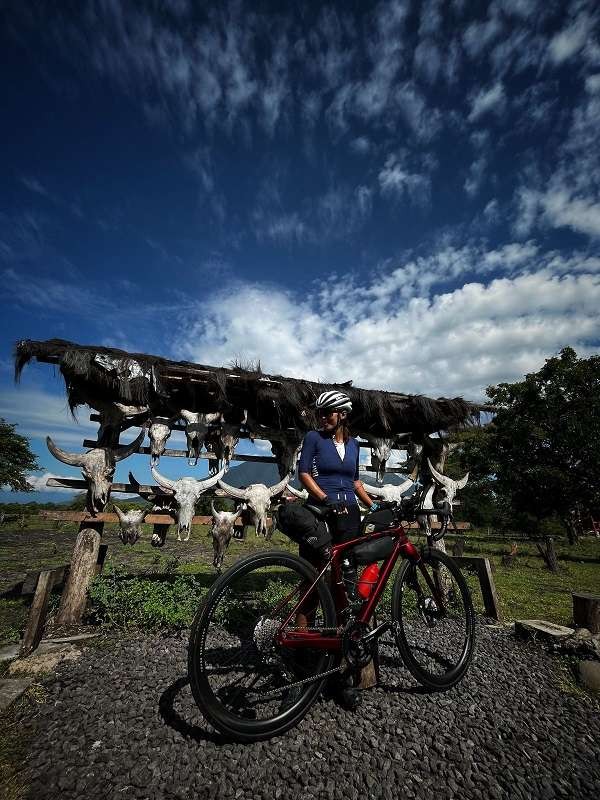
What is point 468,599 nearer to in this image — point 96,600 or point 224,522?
point 224,522

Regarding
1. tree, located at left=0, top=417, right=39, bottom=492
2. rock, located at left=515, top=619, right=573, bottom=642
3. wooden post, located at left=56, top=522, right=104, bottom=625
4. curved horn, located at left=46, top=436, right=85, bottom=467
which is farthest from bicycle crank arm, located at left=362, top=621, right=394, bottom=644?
tree, located at left=0, top=417, right=39, bottom=492

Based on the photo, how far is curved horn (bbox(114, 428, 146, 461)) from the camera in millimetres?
6465

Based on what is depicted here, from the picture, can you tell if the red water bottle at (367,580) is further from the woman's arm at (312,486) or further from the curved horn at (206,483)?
the curved horn at (206,483)

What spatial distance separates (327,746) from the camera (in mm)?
2699

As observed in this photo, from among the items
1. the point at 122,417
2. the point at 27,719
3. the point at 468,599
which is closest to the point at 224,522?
the point at 122,417

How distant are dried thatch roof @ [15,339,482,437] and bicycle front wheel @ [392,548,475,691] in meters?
3.81

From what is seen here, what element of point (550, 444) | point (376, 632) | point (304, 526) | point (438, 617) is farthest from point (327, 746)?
point (550, 444)

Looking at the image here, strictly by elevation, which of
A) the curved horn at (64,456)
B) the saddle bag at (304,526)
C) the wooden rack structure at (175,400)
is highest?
the wooden rack structure at (175,400)

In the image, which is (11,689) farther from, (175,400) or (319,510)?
(175,400)

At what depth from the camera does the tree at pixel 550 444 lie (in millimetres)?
21656

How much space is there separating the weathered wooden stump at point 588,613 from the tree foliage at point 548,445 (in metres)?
16.5

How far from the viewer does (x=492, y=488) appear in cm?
2517

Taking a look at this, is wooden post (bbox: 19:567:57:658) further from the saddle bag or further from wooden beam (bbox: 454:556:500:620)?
wooden beam (bbox: 454:556:500:620)

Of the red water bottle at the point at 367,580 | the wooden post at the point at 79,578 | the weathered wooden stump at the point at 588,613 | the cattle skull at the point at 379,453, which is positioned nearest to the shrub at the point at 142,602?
the wooden post at the point at 79,578
